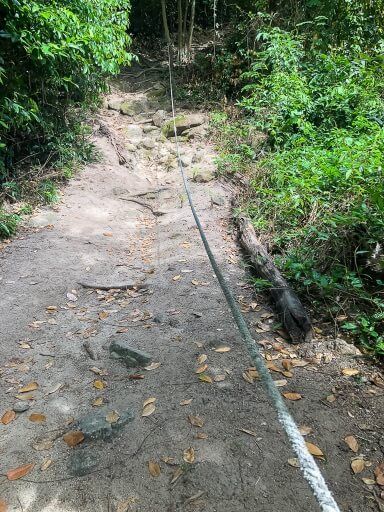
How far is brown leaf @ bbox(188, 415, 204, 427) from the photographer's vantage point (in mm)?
2079

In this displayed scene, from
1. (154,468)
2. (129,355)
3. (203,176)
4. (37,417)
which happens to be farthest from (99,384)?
(203,176)

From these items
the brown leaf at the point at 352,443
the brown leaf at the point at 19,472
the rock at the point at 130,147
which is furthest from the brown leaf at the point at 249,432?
the rock at the point at 130,147

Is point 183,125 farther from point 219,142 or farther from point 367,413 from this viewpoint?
point 367,413

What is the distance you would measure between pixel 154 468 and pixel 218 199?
14.5ft

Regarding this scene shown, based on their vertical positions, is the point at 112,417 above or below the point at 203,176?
above

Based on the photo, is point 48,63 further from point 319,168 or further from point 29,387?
point 29,387

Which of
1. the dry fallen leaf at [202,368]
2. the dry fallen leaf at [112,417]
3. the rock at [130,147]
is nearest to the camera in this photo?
the dry fallen leaf at [112,417]

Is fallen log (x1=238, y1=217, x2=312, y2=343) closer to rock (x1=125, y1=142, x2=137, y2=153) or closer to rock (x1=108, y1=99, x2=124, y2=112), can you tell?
rock (x1=125, y1=142, x2=137, y2=153)

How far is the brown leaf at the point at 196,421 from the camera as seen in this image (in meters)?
2.08

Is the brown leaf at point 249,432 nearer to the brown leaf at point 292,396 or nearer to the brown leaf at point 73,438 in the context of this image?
the brown leaf at point 292,396

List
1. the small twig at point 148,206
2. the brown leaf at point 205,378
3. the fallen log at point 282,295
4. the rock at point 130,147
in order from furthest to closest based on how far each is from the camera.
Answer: the rock at point 130,147 < the small twig at point 148,206 < the fallen log at point 282,295 < the brown leaf at point 205,378

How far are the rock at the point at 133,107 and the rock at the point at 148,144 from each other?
1.41 m

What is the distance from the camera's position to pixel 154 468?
1.84m

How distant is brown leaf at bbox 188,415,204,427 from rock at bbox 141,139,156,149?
702 centimetres
